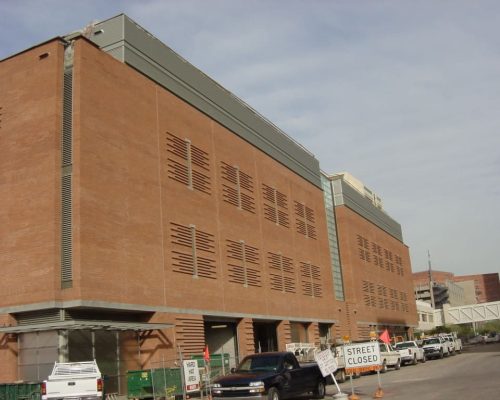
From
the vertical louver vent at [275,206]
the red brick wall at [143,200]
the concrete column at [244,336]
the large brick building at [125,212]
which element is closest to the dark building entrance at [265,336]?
the large brick building at [125,212]

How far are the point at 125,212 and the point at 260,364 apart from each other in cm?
1021

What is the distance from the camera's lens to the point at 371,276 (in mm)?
67000

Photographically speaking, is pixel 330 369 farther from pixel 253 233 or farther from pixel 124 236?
pixel 253 233

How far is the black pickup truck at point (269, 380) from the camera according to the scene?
1734 cm

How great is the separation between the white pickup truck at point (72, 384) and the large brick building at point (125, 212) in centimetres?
319

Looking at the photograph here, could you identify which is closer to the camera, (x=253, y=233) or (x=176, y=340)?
(x=176, y=340)

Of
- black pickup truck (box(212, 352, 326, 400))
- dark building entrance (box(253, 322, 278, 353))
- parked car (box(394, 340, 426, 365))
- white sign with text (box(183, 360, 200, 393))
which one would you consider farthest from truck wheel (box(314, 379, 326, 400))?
parked car (box(394, 340, 426, 365))

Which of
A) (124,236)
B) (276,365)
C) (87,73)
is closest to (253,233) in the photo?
(124,236)

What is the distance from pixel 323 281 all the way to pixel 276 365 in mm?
31440

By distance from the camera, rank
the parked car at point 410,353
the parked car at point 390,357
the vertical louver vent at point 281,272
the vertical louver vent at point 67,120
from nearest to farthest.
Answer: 1. the vertical louver vent at point 67,120
2. the parked car at point 390,357
3. the vertical louver vent at point 281,272
4. the parked car at point 410,353

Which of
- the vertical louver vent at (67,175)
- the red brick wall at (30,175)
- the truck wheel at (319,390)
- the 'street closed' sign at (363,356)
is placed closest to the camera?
the 'street closed' sign at (363,356)

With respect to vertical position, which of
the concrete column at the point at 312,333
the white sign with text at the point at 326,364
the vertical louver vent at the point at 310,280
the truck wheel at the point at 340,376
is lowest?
the truck wheel at the point at 340,376

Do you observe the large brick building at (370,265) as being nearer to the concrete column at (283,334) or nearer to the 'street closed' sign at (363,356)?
the concrete column at (283,334)

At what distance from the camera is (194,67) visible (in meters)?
34.6
